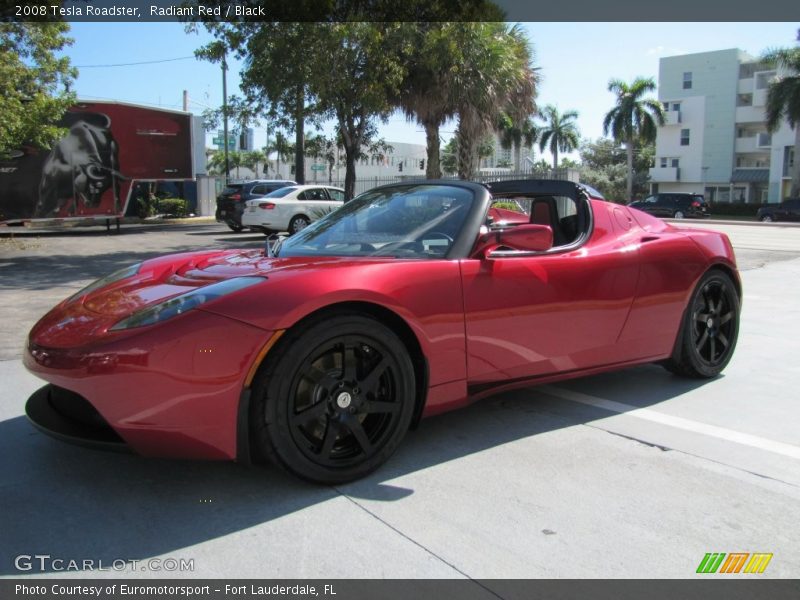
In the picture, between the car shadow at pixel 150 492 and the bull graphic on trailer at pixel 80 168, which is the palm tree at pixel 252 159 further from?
the car shadow at pixel 150 492

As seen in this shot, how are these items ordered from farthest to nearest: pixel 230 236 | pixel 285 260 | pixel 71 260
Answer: pixel 230 236 < pixel 71 260 < pixel 285 260

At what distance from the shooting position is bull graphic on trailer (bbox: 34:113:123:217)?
21531 millimetres

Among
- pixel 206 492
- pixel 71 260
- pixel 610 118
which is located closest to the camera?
pixel 206 492

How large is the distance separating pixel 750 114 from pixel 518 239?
63.3m

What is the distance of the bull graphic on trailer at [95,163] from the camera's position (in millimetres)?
21078

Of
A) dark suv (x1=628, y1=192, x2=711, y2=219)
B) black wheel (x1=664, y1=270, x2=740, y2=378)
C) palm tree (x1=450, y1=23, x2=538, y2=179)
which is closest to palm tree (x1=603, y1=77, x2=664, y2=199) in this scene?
dark suv (x1=628, y1=192, x2=711, y2=219)

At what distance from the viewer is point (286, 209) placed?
18359mm

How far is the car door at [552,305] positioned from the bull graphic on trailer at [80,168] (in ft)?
70.3

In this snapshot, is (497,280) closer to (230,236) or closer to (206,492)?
(206,492)

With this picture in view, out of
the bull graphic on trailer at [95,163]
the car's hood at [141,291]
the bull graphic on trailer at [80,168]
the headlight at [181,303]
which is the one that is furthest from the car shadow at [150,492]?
the bull graphic on trailer at [80,168]

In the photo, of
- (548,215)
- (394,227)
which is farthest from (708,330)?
(394,227)

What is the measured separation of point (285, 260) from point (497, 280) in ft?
3.60

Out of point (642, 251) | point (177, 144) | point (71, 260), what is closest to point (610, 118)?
point (177, 144)

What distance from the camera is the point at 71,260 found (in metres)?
13.1
